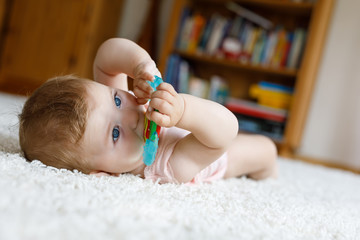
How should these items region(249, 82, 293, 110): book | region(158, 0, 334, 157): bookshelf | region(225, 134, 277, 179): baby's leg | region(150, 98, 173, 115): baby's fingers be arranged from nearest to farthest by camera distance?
region(150, 98, 173, 115): baby's fingers < region(225, 134, 277, 179): baby's leg < region(158, 0, 334, 157): bookshelf < region(249, 82, 293, 110): book

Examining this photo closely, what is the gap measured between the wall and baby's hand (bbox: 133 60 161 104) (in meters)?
1.93

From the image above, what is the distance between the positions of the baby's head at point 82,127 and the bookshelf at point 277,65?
1.58 meters

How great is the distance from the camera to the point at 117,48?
0.91 meters

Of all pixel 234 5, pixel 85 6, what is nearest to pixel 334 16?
pixel 234 5

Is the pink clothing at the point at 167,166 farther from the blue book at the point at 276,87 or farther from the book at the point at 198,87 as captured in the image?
the book at the point at 198,87

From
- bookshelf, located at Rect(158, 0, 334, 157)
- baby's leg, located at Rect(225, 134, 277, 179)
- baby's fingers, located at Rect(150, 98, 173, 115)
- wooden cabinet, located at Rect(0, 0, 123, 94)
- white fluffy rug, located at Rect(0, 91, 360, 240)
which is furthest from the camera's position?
wooden cabinet, located at Rect(0, 0, 123, 94)

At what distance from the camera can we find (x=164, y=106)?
657 mm

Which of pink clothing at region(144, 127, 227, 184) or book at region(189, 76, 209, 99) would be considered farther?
book at region(189, 76, 209, 99)

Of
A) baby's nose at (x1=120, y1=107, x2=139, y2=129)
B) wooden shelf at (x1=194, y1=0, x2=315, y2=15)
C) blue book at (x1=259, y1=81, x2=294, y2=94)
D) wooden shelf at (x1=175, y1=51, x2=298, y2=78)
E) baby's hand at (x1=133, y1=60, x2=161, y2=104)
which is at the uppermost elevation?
wooden shelf at (x1=194, y1=0, x2=315, y2=15)

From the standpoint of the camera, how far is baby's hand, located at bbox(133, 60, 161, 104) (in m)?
0.75

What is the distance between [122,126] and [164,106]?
14 centimetres

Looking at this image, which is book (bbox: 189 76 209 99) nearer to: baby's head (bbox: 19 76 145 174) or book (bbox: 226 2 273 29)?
book (bbox: 226 2 273 29)

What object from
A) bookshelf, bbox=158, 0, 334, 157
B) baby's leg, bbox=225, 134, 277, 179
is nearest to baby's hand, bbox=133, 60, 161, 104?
baby's leg, bbox=225, 134, 277, 179

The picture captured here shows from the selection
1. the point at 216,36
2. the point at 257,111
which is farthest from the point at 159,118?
the point at 216,36
